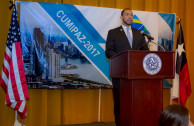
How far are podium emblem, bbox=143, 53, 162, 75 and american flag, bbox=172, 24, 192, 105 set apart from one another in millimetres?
2122

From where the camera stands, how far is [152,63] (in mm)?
1985

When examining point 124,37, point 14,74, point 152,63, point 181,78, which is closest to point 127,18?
point 124,37

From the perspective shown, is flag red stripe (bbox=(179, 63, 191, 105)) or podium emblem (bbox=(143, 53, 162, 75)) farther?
flag red stripe (bbox=(179, 63, 191, 105))

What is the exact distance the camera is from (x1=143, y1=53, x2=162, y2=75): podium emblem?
6.45ft

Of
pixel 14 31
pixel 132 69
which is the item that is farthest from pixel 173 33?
pixel 14 31

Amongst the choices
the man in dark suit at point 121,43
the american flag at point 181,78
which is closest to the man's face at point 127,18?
the man in dark suit at point 121,43

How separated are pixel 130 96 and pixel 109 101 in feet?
6.43

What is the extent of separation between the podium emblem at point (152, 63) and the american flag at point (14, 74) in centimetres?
203

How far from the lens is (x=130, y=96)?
6.55ft

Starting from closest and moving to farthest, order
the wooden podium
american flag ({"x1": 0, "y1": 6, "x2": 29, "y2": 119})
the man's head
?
the wooden podium → the man's head → american flag ({"x1": 0, "y1": 6, "x2": 29, "y2": 119})

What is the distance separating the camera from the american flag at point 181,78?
3.90 metres

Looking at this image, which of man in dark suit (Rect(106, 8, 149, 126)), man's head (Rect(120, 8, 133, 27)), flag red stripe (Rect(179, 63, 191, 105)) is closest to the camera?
man in dark suit (Rect(106, 8, 149, 126))

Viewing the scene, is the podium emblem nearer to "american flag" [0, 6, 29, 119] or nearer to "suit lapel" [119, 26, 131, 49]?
"suit lapel" [119, 26, 131, 49]

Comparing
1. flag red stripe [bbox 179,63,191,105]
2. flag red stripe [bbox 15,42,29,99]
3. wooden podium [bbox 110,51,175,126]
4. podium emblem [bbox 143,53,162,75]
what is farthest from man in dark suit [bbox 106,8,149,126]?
flag red stripe [bbox 179,63,191,105]
